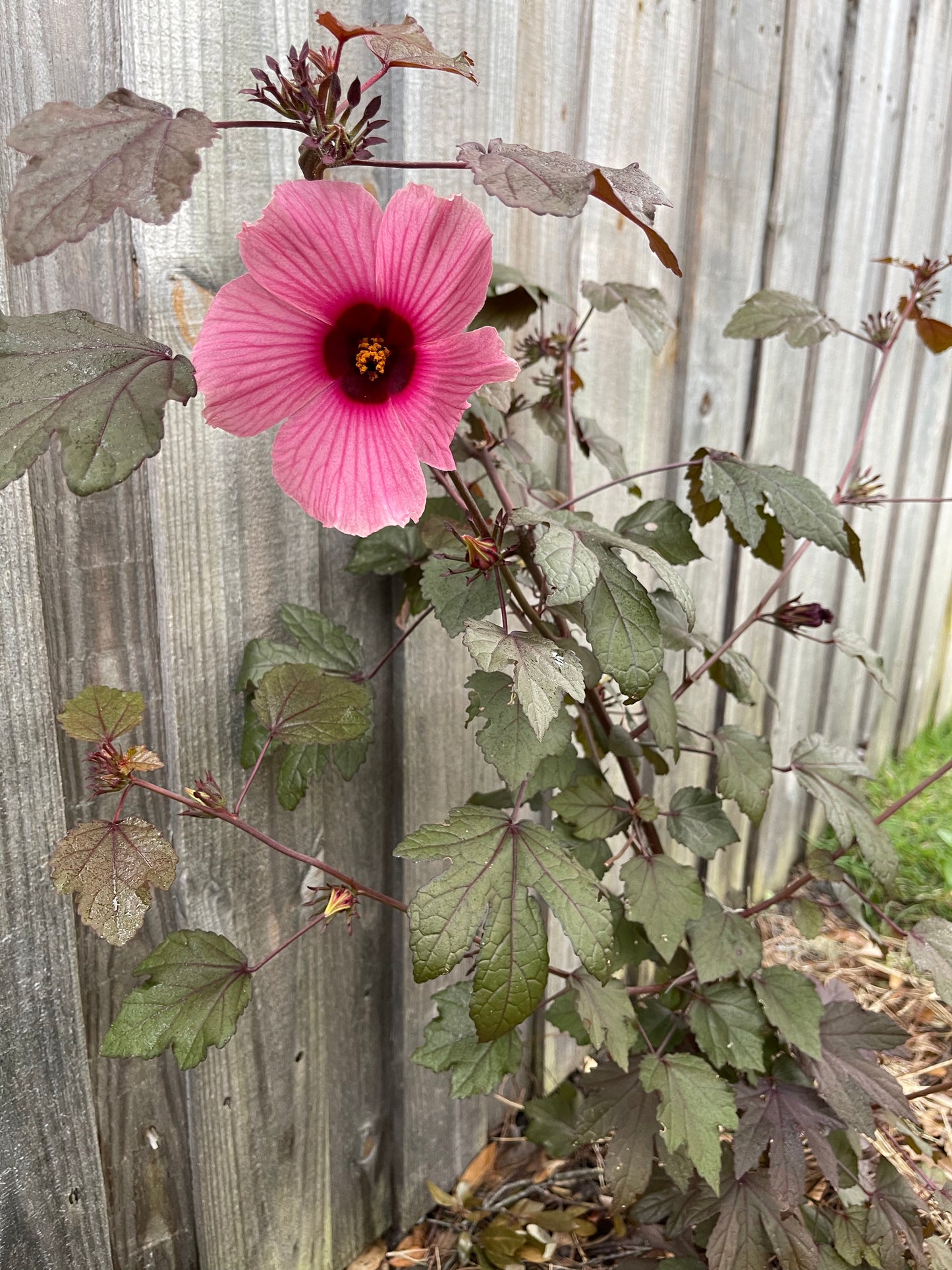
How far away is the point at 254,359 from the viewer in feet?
2.34

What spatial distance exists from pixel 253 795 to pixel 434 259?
681 millimetres

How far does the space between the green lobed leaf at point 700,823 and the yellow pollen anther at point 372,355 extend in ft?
2.20

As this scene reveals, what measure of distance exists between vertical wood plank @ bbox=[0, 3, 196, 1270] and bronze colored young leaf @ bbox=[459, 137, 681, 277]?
0.44 m

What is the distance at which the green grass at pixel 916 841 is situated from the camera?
A: 2.29 metres

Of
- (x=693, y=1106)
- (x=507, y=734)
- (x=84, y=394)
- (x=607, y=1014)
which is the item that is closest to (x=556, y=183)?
(x=84, y=394)

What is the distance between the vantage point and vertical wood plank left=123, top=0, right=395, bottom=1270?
0.95 meters

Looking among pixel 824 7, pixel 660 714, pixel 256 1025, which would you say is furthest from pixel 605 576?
pixel 824 7

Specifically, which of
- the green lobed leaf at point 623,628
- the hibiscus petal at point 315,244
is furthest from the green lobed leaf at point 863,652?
the hibiscus petal at point 315,244

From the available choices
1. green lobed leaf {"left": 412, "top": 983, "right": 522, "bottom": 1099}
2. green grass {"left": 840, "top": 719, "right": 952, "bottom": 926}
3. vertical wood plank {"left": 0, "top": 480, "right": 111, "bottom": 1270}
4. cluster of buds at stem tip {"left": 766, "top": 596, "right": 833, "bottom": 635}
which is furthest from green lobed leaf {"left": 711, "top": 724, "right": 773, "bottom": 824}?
green grass {"left": 840, "top": 719, "right": 952, "bottom": 926}

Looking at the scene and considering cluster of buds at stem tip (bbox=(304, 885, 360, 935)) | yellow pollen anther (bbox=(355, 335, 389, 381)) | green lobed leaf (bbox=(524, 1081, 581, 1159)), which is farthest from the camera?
green lobed leaf (bbox=(524, 1081, 581, 1159))

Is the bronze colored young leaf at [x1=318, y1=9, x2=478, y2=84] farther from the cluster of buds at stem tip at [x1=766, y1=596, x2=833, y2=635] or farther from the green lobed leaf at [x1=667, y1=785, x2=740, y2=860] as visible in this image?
the green lobed leaf at [x1=667, y1=785, x2=740, y2=860]

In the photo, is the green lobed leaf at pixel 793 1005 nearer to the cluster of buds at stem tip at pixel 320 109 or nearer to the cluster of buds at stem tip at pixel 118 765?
the cluster of buds at stem tip at pixel 118 765

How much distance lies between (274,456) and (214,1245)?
1.03 m

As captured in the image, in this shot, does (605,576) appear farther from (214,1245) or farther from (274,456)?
(214,1245)
